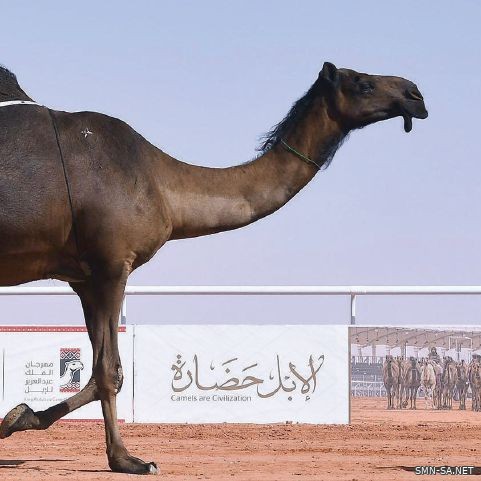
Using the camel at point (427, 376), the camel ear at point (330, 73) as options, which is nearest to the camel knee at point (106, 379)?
the camel ear at point (330, 73)

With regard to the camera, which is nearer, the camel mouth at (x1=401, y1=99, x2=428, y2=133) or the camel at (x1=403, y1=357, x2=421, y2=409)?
the camel mouth at (x1=401, y1=99, x2=428, y2=133)

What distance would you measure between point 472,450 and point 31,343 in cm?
767

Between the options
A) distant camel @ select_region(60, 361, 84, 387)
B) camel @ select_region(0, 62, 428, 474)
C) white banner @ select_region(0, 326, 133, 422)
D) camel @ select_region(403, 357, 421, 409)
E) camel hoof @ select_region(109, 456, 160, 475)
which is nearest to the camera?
camel hoof @ select_region(109, 456, 160, 475)

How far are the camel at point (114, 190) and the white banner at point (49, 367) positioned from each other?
6.82 m

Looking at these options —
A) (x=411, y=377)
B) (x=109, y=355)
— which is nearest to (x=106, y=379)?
(x=109, y=355)

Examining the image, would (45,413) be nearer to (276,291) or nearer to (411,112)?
(411,112)

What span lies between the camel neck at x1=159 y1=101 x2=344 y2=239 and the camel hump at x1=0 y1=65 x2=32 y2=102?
1624mm

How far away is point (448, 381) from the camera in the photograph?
17844 mm

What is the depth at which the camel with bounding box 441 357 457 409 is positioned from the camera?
1773 centimetres

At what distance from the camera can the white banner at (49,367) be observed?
17984 mm

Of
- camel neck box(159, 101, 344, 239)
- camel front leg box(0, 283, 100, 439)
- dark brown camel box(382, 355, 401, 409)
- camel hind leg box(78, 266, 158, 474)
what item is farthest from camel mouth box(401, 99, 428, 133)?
dark brown camel box(382, 355, 401, 409)

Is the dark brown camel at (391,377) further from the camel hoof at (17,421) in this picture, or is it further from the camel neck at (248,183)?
the camel hoof at (17,421)

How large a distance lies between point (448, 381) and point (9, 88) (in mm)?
9072

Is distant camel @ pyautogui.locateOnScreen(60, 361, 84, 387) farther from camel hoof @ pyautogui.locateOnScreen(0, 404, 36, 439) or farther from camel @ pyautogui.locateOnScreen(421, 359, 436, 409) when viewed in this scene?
camel hoof @ pyautogui.locateOnScreen(0, 404, 36, 439)
